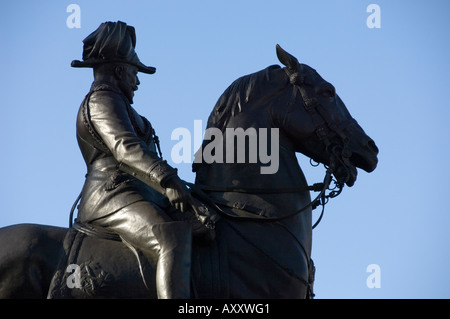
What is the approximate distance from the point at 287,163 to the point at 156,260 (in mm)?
2001

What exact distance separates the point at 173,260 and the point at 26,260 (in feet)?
5.49

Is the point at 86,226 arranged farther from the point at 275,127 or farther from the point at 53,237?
the point at 275,127

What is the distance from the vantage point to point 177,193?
14.1m

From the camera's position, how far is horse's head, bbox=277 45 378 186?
14891 millimetres

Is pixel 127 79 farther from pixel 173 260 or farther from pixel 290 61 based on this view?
pixel 173 260

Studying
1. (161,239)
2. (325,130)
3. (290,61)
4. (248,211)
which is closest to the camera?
(161,239)

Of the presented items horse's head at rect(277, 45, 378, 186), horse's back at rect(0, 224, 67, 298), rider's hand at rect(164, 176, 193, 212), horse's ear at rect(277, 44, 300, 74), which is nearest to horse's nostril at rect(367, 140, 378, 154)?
horse's head at rect(277, 45, 378, 186)

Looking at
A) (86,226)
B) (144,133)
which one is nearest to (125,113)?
(144,133)

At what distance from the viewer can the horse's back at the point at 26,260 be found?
14.0 metres

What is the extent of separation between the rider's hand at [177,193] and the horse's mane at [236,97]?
1.10 m

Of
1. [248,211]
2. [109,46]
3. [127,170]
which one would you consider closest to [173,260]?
[248,211]

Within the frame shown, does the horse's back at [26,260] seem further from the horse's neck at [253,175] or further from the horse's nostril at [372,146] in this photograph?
the horse's nostril at [372,146]

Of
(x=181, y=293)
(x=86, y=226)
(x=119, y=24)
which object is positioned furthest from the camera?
(x=119, y=24)
